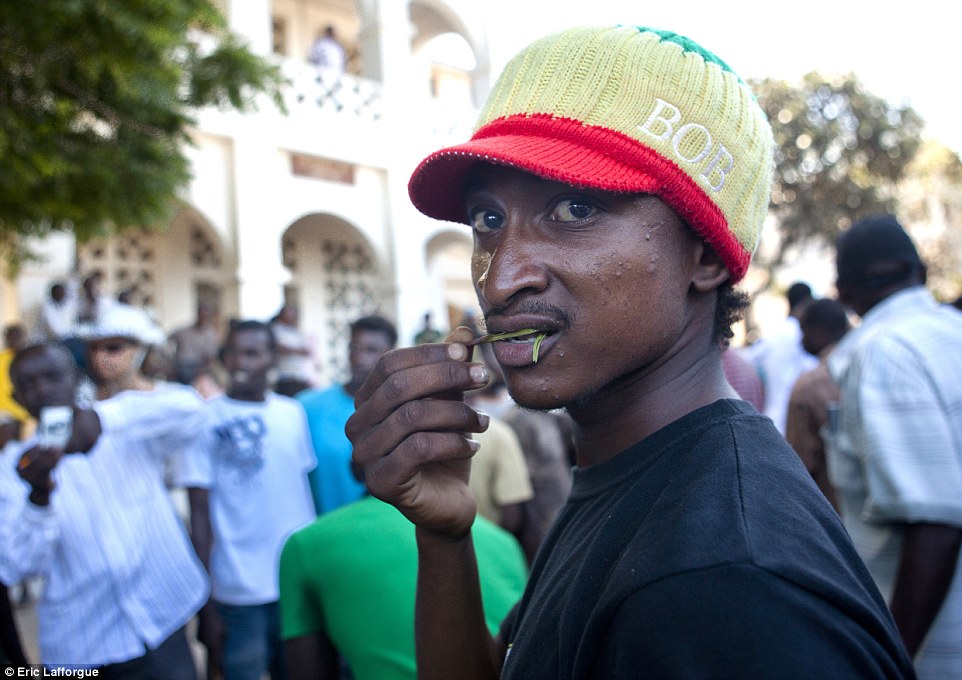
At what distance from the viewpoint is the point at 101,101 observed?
581 cm

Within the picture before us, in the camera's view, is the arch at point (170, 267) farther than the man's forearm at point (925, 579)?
Yes

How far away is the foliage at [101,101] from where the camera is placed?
17.0ft

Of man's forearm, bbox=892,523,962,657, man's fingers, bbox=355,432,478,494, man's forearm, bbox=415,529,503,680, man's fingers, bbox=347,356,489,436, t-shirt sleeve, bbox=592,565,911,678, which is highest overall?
man's fingers, bbox=347,356,489,436

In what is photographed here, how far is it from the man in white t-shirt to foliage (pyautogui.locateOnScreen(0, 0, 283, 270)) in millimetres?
2365

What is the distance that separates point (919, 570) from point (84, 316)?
8.15 m

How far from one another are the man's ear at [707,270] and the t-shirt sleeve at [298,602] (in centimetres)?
177

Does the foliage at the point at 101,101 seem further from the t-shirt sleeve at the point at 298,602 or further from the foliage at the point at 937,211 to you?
the foliage at the point at 937,211

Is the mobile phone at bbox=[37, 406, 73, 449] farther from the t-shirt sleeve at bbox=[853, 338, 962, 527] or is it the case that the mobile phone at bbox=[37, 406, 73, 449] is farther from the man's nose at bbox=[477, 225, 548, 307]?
the t-shirt sleeve at bbox=[853, 338, 962, 527]

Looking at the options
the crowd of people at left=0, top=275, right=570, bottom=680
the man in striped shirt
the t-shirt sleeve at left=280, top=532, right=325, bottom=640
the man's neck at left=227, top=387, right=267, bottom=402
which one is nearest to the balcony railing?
the crowd of people at left=0, top=275, right=570, bottom=680

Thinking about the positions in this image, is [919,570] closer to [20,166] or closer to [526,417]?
[526,417]

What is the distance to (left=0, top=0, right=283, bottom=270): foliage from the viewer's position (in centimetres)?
518

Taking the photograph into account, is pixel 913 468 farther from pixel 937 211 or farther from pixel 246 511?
pixel 937 211

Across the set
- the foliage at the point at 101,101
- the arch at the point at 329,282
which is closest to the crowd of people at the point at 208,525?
the foliage at the point at 101,101

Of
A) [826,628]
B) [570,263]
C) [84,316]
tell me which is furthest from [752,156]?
[84,316]
